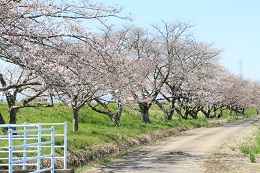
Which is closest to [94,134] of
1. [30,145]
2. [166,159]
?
[166,159]

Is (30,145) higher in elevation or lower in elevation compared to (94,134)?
higher

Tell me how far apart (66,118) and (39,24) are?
17968 millimetres

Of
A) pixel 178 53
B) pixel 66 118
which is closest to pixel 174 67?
pixel 178 53

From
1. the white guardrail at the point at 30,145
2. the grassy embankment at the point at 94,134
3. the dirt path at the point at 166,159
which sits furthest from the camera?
the grassy embankment at the point at 94,134

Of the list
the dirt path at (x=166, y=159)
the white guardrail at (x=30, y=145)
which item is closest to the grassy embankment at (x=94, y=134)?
the dirt path at (x=166, y=159)

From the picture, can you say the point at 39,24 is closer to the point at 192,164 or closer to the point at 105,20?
the point at 105,20

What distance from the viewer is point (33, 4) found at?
10.4 meters

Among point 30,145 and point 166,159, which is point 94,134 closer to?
point 166,159

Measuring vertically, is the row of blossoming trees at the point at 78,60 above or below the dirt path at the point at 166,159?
above

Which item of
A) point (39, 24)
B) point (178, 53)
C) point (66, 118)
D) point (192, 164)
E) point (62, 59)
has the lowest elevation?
point (192, 164)

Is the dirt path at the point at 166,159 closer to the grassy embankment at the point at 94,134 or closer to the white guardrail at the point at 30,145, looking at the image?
the grassy embankment at the point at 94,134

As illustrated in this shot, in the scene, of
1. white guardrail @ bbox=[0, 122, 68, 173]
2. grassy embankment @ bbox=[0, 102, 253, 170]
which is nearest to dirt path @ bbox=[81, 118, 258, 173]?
grassy embankment @ bbox=[0, 102, 253, 170]

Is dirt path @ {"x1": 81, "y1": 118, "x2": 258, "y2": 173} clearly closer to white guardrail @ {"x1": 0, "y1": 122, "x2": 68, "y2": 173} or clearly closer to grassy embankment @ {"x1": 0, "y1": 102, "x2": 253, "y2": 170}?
grassy embankment @ {"x1": 0, "y1": 102, "x2": 253, "y2": 170}

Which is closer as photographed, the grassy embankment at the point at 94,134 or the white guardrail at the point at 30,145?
the white guardrail at the point at 30,145
